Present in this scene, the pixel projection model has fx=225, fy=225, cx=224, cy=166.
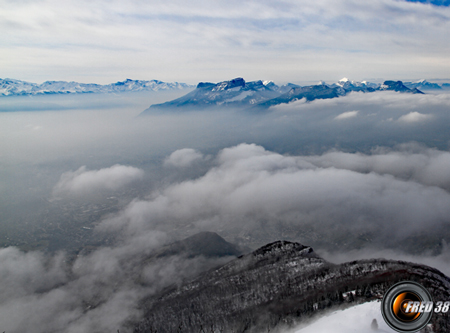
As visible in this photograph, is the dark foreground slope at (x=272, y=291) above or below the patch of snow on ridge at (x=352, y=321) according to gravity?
below

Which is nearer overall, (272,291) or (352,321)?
(352,321)

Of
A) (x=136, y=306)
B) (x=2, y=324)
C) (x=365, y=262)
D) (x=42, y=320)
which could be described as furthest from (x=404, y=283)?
(x=2, y=324)

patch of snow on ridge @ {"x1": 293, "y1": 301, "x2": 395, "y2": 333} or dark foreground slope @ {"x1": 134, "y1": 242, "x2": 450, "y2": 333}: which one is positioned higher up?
patch of snow on ridge @ {"x1": 293, "y1": 301, "x2": 395, "y2": 333}

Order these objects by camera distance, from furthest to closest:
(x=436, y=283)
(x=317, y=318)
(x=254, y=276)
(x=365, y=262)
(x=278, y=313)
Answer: (x=254, y=276), (x=365, y=262), (x=278, y=313), (x=436, y=283), (x=317, y=318)

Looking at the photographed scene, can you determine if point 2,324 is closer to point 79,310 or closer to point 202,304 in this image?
point 79,310

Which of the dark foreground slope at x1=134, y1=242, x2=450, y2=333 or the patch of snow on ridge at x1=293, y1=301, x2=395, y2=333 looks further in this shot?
the dark foreground slope at x1=134, y1=242, x2=450, y2=333

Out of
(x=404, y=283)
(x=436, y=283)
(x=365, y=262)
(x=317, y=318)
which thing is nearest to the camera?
(x=404, y=283)

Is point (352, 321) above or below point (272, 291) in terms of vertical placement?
above

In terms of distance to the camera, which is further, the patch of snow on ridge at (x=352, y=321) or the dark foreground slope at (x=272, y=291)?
the dark foreground slope at (x=272, y=291)
